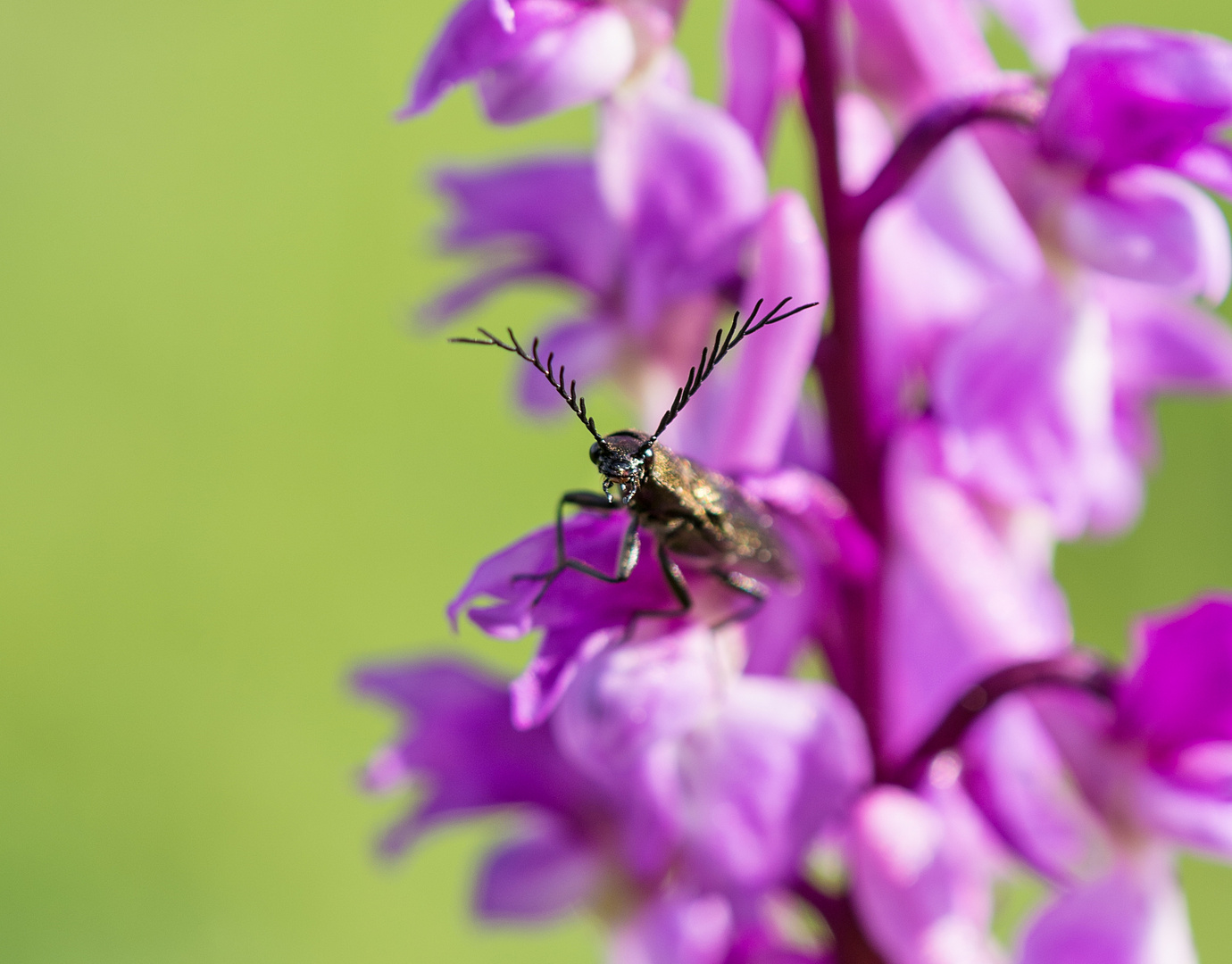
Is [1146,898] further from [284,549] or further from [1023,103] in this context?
[284,549]

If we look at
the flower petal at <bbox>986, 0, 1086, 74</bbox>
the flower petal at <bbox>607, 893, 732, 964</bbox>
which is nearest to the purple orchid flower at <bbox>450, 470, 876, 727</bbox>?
the flower petal at <bbox>607, 893, 732, 964</bbox>

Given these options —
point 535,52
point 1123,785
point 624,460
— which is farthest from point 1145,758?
point 535,52

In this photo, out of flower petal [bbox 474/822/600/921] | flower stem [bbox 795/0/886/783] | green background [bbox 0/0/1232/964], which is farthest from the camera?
green background [bbox 0/0/1232/964]

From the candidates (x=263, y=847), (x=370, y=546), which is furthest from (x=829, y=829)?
(x=370, y=546)

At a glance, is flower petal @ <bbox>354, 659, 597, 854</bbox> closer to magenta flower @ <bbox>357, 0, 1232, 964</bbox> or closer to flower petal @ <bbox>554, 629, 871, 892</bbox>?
magenta flower @ <bbox>357, 0, 1232, 964</bbox>

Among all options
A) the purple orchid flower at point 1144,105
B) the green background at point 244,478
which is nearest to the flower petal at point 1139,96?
the purple orchid flower at point 1144,105
